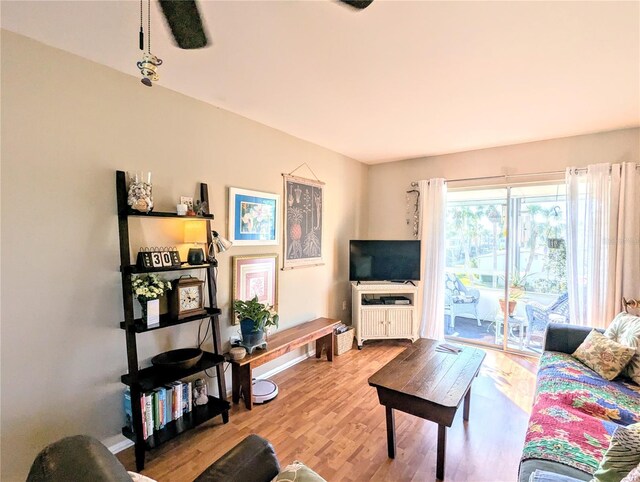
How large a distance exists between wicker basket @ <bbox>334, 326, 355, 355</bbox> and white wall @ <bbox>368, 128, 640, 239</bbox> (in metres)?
1.60

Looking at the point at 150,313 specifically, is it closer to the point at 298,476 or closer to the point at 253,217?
the point at 253,217

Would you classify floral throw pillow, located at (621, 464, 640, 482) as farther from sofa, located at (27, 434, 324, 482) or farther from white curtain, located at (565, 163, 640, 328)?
white curtain, located at (565, 163, 640, 328)

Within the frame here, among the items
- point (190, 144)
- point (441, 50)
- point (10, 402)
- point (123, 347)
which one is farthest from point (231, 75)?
point (10, 402)

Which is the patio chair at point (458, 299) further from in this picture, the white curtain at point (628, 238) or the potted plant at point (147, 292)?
the potted plant at point (147, 292)

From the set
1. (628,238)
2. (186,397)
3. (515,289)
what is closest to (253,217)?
(186,397)

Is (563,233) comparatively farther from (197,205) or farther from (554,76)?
(197,205)

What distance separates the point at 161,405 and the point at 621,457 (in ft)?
7.95

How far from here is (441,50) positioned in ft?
6.11

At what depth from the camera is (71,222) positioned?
1.93 m

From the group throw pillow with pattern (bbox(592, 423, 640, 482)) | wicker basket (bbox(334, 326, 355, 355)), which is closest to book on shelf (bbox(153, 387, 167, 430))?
wicker basket (bbox(334, 326, 355, 355))

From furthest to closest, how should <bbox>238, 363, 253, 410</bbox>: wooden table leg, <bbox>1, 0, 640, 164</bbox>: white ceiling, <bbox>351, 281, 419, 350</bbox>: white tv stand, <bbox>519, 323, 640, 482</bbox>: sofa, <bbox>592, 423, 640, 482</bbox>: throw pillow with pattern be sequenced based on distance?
<bbox>351, 281, 419, 350</bbox>: white tv stand < <bbox>238, 363, 253, 410</bbox>: wooden table leg < <bbox>1, 0, 640, 164</bbox>: white ceiling < <bbox>519, 323, 640, 482</bbox>: sofa < <bbox>592, 423, 640, 482</bbox>: throw pillow with pattern

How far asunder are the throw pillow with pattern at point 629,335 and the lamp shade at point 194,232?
10.8 ft

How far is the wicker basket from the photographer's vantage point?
3807mm

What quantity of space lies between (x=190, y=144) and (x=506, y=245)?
373cm
